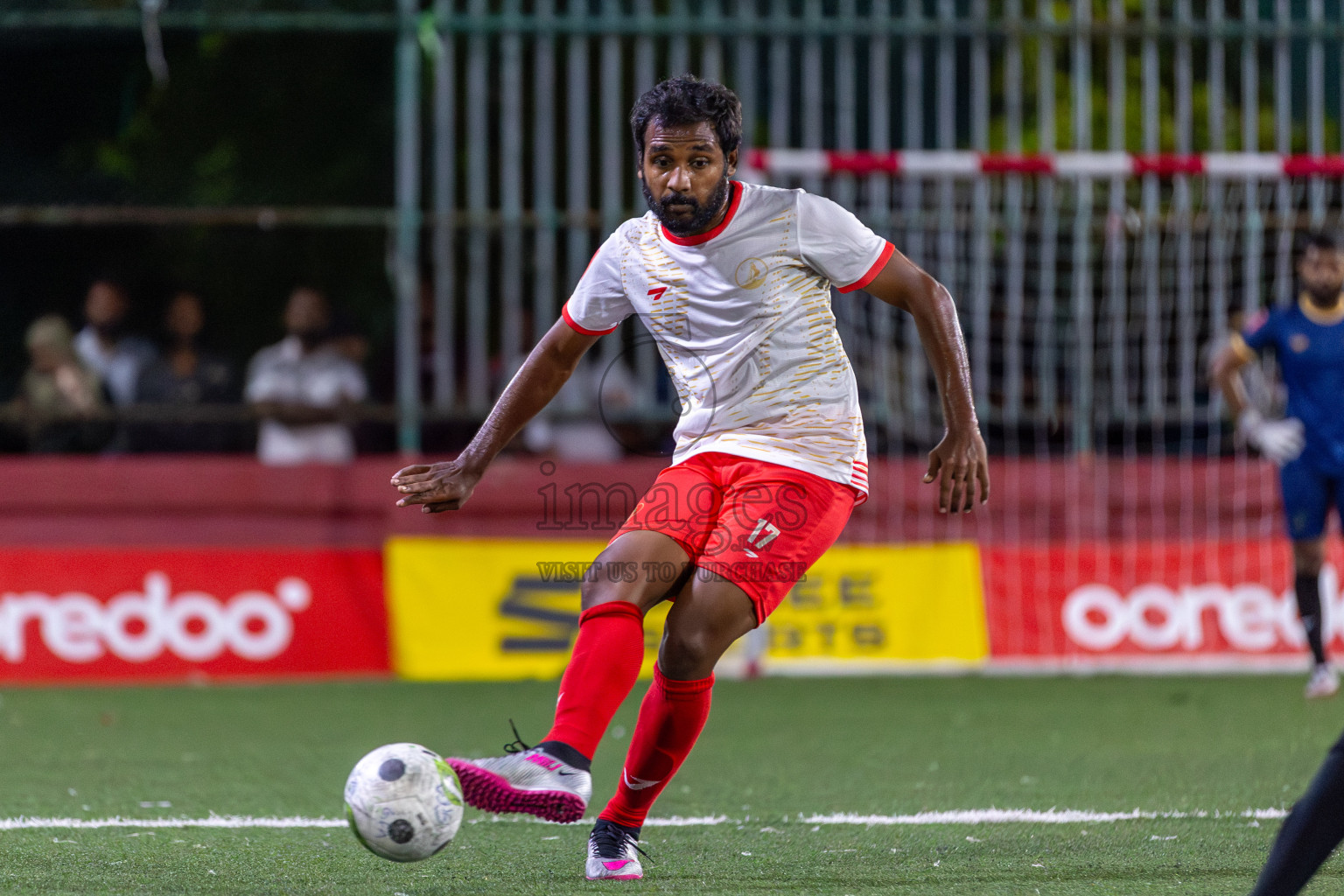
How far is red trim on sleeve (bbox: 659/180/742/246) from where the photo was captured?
452 centimetres

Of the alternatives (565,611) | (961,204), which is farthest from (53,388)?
(961,204)

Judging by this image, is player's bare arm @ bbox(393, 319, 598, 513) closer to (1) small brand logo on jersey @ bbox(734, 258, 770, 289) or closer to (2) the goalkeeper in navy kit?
(1) small brand logo on jersey @ bbox(734, 258, 770, 289)

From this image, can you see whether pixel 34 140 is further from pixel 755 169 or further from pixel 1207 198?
pixel 1207 198

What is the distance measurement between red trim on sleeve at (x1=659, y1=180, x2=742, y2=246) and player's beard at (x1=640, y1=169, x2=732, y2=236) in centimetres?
2

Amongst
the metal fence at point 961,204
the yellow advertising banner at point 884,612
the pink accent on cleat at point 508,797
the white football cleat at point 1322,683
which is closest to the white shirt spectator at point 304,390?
the metal fence at point 961,204

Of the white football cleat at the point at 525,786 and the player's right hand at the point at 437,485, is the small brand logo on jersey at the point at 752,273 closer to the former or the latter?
the player's right hand at the point at 437,485

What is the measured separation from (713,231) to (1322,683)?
18.5 feet

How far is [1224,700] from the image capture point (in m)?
8.75

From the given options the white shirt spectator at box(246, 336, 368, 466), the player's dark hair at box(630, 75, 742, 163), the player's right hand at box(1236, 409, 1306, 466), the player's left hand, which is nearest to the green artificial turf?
the player's left hand

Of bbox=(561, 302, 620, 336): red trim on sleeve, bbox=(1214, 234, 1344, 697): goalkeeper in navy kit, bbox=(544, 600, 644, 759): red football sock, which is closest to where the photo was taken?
bbox=(544, 600, 644, 759): red football sock

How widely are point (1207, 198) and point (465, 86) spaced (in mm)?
4795

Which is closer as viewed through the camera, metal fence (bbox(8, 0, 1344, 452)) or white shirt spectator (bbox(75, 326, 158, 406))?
metal fence (bbox(8, 0, 1344, 452))

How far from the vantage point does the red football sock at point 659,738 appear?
4453 millimetres

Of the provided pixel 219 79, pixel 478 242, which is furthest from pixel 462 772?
pixel 219 79
